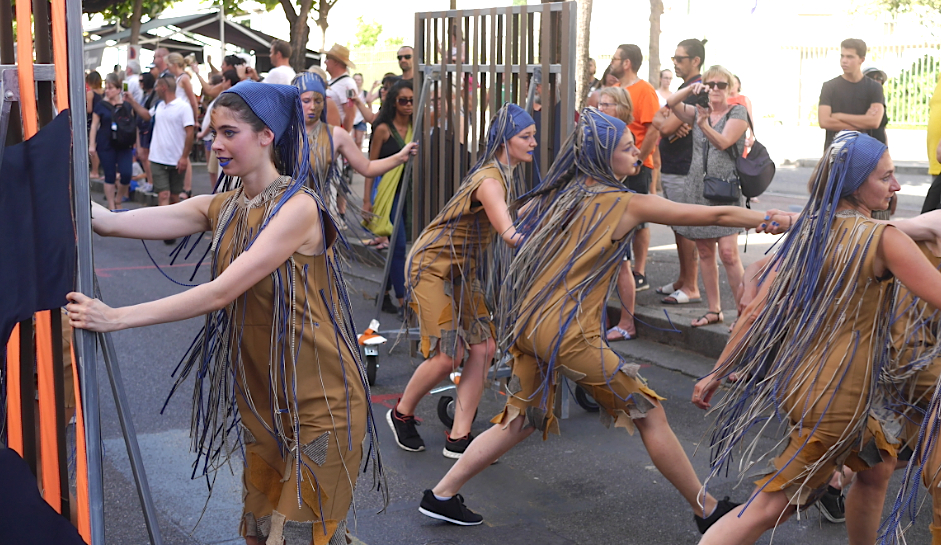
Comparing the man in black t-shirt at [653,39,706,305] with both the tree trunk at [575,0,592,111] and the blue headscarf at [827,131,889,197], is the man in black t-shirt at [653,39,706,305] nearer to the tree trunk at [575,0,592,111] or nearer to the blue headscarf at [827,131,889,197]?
the tree trunk at [575,0,592,111]

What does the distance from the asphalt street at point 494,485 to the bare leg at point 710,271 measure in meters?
0.43

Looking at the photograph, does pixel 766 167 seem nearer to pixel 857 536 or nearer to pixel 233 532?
pixel 857 536

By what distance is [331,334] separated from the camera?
9.72 ft

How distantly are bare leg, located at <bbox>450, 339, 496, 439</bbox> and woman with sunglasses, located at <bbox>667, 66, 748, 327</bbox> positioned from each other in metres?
2.37

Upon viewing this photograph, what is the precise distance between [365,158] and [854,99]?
411cm

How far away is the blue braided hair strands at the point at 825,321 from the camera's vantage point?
3109 millimetres

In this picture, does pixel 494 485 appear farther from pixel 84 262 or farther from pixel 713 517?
pixel 84 262

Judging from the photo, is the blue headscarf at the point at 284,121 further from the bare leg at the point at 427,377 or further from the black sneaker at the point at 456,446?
the black sneaker at the point at 456,446

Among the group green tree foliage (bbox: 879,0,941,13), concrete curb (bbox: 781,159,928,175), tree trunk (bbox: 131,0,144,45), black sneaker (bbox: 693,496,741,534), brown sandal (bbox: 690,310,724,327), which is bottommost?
black sneaker (bbox: 693,496,741,534)

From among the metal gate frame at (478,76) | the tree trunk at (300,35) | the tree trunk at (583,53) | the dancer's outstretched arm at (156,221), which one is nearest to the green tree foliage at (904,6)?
the tree trunk at (300,35)

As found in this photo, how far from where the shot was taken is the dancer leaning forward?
3812mm

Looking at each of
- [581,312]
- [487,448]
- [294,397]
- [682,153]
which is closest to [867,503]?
[581,312]

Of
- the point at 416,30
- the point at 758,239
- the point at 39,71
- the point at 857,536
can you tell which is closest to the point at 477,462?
the point at 857,536

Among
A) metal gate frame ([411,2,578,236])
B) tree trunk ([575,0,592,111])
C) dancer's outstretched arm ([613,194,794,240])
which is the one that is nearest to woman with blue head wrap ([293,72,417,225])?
metal gate frame ([411,2,578,236])
